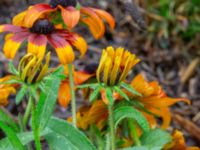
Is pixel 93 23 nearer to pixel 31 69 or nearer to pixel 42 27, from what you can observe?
pixel 42 27

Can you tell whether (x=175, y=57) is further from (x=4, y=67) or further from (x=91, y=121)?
(x=91, y=121)

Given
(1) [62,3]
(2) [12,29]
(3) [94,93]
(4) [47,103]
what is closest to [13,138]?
(4) [47,103]

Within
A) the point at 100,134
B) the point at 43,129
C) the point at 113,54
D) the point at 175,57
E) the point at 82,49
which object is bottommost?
the point at 175,57

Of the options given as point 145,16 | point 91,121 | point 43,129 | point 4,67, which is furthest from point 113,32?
point 43,129

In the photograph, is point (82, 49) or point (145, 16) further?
point (145, 16)

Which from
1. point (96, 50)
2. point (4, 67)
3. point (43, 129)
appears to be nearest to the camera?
point (43, 129)

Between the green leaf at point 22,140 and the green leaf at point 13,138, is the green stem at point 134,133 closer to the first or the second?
the green leaf at point 22,140

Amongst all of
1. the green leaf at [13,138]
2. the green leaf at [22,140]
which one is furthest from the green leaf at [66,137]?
the green leaf at [13,138]
